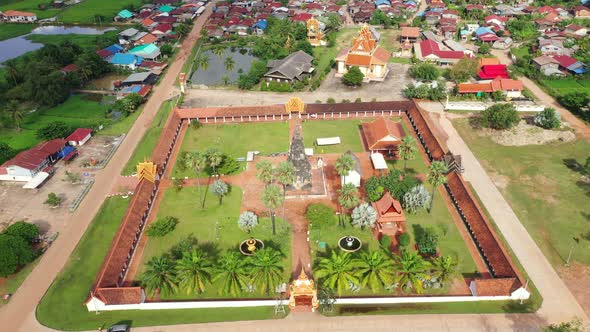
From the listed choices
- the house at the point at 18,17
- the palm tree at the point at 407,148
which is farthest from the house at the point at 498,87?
the house at the point at 18,17

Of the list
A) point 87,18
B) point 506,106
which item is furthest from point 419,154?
point 87,18

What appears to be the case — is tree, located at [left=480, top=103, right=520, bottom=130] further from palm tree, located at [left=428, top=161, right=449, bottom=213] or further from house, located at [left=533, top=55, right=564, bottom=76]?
house, located at [left=533, top=55, right=564, bottom=76]

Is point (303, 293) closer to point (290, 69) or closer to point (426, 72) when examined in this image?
point (290, 69)

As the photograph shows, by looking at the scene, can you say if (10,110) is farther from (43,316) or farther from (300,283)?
(300,283)

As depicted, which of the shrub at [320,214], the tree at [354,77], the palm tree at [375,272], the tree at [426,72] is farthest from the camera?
the tree at [426,72]

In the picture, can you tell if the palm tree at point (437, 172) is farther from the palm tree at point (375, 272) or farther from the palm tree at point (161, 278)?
the palm tree at point (161, 278)

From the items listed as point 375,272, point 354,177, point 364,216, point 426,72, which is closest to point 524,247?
point 364,216
